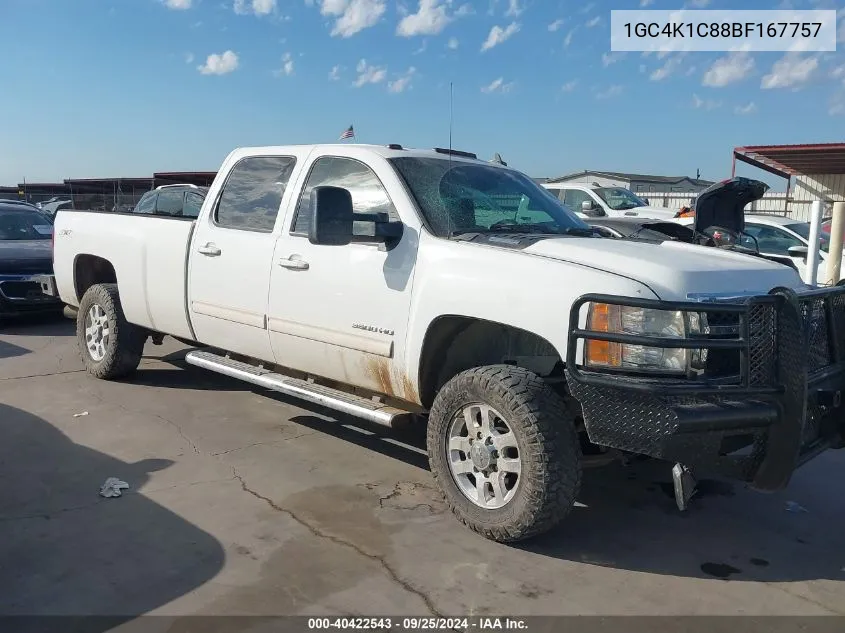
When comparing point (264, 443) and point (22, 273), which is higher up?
point (22, 273)

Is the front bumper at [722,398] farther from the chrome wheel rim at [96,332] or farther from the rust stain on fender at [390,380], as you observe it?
the chrome wheel rim at [96,332]

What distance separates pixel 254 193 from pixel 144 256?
127cm

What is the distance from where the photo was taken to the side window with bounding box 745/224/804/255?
35.5ft

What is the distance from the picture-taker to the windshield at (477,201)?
14.0 feet

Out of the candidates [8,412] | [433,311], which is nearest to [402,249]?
[433,311]

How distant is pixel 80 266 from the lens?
7000mm

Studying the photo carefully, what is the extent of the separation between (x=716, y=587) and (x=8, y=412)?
16.7 ft

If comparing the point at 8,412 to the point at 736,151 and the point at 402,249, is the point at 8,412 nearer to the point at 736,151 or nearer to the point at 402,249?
the point at 402,249

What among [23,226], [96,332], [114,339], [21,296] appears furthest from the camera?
[23,226]

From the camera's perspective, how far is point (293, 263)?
4.70 metres

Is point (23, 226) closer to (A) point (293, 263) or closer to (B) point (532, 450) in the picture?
(A) point (293, 263)

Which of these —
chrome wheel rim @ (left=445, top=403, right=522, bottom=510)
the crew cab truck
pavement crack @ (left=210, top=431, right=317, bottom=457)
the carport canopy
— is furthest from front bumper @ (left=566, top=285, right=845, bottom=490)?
the carport canopy

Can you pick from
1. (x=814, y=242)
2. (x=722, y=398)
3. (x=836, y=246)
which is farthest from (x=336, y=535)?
(x=836, y=246)

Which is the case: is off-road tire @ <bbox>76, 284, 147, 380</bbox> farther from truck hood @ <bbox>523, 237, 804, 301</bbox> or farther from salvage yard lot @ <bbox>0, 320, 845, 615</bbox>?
truck hood @ <bbox>523, 237, 804, 301</bbox>
